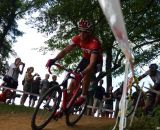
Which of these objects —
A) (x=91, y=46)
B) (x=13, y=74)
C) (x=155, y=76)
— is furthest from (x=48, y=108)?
(x=13, y=74)

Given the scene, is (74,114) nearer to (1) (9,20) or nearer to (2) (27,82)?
(2) (27,82)

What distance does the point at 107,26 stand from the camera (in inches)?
869

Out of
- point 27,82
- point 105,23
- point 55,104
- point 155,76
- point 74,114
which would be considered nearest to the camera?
point 55,104

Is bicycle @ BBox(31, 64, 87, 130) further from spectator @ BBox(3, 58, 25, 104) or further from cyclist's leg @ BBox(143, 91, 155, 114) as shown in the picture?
spectator @ BBox(3, 58, 25, 104)

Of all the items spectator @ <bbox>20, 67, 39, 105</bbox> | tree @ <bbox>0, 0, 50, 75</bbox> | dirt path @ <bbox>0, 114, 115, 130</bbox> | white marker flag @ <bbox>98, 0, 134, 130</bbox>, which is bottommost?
dirt path @ <bbox>0, 114, 115, 130</bbox>

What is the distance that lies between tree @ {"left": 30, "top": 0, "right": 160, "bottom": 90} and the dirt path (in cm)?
817

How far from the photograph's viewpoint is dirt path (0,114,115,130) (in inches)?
407

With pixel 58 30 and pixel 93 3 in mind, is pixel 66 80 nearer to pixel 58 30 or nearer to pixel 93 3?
pixel 93 3

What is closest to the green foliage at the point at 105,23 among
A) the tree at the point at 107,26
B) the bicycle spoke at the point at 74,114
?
the tree at the point at 107,26

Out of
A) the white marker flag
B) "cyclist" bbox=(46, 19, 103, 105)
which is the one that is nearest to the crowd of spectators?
"cyclist" bbox=(46, 19, 103, 105)

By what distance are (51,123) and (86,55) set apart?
6.26ft

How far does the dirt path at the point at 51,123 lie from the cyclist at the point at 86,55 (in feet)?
2.45

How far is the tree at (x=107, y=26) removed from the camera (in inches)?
784

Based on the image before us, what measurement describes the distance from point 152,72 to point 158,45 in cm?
1353
